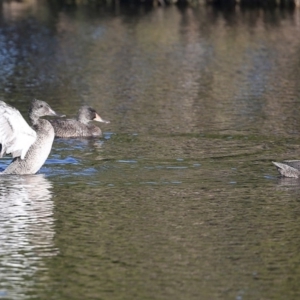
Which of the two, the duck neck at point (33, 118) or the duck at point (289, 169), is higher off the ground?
the duck neck at point (33, 118)

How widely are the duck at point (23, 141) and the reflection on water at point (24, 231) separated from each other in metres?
0.17

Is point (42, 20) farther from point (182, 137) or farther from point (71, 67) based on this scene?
point (182, 137)

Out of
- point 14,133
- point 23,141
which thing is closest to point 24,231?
point 14,133

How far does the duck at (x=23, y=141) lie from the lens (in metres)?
12.7

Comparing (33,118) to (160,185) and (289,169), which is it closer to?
(160,185)

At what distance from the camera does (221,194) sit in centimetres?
1252

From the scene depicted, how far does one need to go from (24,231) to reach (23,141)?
2670 millimetres

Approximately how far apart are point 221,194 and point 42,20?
2947 centimetres

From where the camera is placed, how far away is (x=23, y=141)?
13188mm

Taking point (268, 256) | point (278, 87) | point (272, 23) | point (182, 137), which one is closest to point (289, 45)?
point (272, 23)

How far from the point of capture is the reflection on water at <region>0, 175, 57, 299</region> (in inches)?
359

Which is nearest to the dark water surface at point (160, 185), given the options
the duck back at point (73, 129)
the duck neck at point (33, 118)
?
the duck back at point (73, 129)

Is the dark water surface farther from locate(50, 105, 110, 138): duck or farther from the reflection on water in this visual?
locate(50, 105, 110, 138): duck

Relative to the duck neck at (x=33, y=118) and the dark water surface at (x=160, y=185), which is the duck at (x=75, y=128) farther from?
the duck neck at (x=33, y=118)
